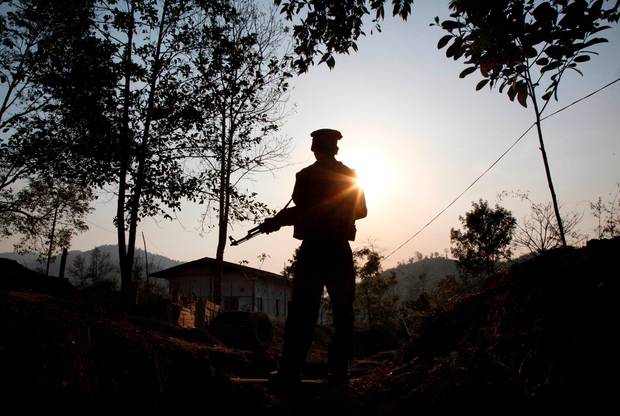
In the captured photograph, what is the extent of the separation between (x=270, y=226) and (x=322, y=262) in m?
0.72

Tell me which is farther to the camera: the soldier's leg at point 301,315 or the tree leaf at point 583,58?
the soldier's leg at point 301,315

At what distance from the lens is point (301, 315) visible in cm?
335

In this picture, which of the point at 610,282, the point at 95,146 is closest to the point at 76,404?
the point at 610,282

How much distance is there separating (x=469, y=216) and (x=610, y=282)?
3620 cm

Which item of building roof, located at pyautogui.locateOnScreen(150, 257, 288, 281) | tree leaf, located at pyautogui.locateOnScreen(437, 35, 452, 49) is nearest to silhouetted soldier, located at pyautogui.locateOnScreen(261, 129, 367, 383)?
tree leaf, located at pyautogui.locateOnScreen(437, 35, 452, 49)

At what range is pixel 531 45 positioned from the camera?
2748 millimetres

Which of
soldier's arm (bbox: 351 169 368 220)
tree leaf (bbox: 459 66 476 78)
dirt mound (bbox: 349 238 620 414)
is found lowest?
dirt mound (bbox: 349 238 620 414)

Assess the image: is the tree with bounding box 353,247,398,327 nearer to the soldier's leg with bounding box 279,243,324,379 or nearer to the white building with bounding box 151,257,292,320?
the white building with bounding box 151,257,292,320

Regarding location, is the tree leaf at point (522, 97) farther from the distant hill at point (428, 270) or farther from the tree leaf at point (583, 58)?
the distant hill at point (428, 270)

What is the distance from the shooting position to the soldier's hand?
3768 millimetres

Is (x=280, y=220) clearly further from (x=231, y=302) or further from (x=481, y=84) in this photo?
(x=231, y=302)

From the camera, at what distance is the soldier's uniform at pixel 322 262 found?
10.9ft

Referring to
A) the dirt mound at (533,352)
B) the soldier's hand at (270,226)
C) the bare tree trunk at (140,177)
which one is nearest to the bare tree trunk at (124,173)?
the bare tree trunk at (140,177)

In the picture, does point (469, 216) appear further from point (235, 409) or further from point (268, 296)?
point (235, 409)
